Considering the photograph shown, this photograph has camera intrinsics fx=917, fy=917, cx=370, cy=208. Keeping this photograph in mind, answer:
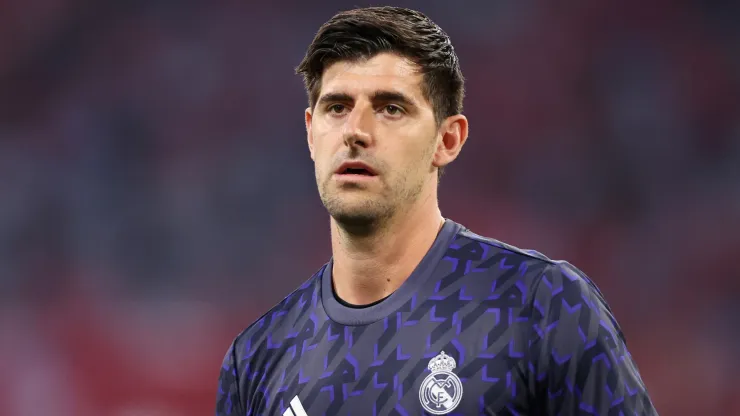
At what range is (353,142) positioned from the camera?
2406 mm

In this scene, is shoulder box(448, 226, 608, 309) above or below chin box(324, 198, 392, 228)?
below

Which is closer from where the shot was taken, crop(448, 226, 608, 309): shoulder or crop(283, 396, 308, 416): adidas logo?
crop(448, 226, 608, 309): shoulder

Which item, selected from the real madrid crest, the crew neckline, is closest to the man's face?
the crew neckline

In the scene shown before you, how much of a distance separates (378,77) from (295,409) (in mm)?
944

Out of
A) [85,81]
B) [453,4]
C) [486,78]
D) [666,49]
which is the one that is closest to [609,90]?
[666,49]

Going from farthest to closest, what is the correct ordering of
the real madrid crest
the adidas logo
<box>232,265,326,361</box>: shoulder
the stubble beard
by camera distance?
1. <box>232,265,326,361</box>: shoulder
2. the adidas logo
3. the stubble beard
4. the real madrid crest

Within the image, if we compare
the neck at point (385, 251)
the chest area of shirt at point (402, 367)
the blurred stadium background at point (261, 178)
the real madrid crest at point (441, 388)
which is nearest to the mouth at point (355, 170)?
the neck at point (385, 251)

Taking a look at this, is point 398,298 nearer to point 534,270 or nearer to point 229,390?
point 534,270

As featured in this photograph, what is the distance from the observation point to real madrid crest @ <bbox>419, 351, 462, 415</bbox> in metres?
2.28

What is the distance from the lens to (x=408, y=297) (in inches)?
99.2

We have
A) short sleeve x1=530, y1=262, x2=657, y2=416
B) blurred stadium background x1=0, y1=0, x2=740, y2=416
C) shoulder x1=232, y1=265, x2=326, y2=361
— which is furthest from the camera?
blurred stadium background x1=0, y1=0, x2=740, y2=416

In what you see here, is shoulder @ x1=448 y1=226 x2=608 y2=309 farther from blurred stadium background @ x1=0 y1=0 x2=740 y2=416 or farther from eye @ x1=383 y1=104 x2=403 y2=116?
blurred stadium background @ x1=0 y1=0 x2=740 y2=416

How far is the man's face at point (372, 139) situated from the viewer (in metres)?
2.41

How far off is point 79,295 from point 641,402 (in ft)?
16.8
